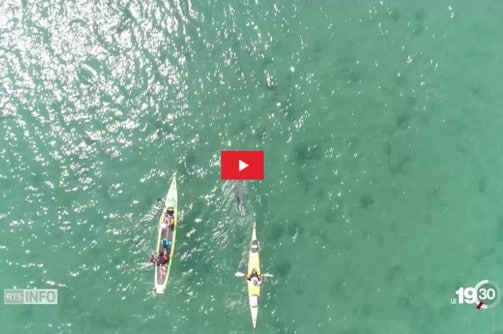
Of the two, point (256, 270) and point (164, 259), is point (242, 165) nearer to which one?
point (256, 270)

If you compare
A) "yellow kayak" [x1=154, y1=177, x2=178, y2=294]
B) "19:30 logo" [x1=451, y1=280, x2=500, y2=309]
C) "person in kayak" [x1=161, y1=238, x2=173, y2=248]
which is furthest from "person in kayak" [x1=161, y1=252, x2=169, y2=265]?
"19:30 logo" [x1=451, y1=280, x2=500, y2=309]

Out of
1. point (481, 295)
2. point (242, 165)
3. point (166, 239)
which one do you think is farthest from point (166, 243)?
point (481, 295)

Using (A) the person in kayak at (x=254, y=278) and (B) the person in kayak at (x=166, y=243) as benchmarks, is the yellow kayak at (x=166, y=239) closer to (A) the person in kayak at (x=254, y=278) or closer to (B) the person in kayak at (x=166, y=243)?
(B) the person in kayak at (x=166, y=243)

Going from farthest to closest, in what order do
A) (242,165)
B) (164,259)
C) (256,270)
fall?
(242,165) → (256,270) → (164,259)

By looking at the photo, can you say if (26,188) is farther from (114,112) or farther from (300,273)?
(300,273)

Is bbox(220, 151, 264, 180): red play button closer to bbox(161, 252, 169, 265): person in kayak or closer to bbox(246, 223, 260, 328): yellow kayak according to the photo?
bbox(246, 223, 260, 328): yellow kayak

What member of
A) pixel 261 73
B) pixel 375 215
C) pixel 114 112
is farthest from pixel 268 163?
pixel 114 112
